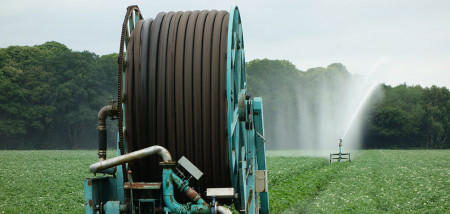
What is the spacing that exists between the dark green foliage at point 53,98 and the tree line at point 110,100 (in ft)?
0.44

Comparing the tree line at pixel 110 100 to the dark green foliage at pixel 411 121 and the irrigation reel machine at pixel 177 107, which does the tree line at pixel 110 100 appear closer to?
the dark green foliage at pixel 411 121

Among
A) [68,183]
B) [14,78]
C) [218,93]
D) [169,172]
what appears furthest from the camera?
[14,78]

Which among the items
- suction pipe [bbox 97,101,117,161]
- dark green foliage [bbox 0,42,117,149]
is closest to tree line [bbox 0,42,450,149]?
dark green foliage [bbox 0,42,117,149]

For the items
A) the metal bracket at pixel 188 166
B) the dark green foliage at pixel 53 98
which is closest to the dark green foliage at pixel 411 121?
the dark green foliage at pixel 53 98

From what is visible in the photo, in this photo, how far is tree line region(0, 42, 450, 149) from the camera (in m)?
81.5

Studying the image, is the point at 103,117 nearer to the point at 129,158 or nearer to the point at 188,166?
the point at 129,158

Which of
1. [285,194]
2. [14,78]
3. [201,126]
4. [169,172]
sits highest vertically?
[14,78]

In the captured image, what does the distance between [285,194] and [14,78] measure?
73491 mm

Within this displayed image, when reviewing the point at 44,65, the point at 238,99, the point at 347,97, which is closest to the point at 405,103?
the point at 347,97

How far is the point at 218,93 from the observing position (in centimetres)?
719

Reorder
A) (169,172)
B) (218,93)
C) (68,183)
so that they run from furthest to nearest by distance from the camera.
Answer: (68,183) < (218,93) < (169,172)

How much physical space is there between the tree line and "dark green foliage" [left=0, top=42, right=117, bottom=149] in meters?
0.13

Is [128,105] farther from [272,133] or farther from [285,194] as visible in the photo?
[272,133]

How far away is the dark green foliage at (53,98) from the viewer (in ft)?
265
